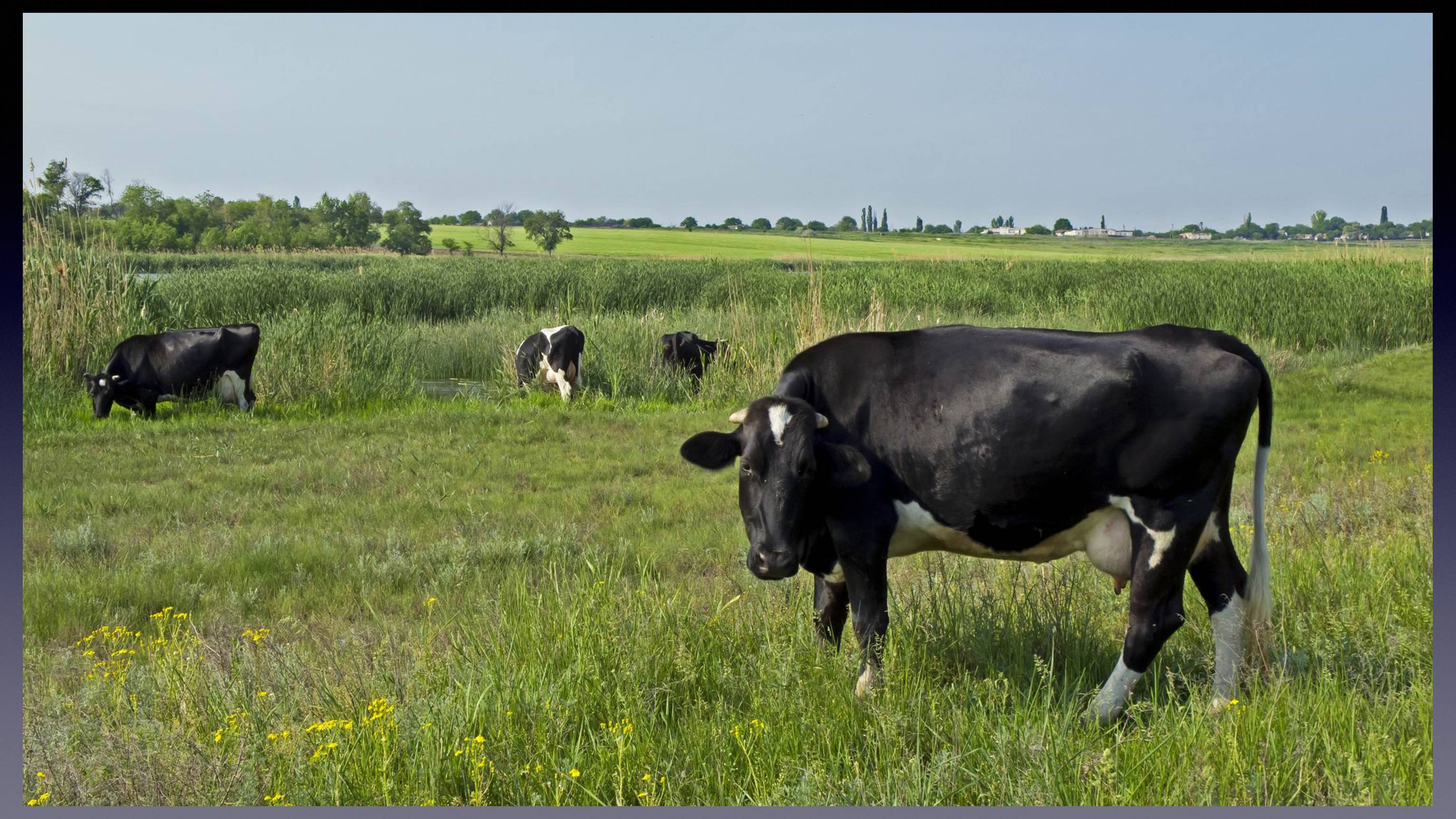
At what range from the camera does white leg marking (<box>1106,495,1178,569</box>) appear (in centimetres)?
466

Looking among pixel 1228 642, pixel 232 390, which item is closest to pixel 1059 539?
pixel 1228 642

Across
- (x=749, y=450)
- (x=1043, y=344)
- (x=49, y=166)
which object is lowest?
(x=749, y=450)

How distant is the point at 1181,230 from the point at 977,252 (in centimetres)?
1538

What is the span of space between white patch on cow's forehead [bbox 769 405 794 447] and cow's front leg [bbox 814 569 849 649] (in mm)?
828

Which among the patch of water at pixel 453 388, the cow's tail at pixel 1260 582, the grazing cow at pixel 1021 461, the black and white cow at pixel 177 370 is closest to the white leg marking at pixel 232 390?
the black and white cow at pixel 177 370

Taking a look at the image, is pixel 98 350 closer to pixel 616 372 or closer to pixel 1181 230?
pixel 616 372

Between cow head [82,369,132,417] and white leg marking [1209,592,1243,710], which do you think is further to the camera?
cow head [82,369,132,417]

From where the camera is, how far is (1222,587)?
5.01m

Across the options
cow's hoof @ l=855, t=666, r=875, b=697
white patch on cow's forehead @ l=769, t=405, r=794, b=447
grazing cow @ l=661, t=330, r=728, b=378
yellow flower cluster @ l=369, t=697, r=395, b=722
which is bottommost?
cow's hoof @ l=855, t=666, r=875, b=697

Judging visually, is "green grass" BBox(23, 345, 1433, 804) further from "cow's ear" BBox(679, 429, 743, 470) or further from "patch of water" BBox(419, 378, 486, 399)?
"patch of water" BBox(419, 378, 486, 399)

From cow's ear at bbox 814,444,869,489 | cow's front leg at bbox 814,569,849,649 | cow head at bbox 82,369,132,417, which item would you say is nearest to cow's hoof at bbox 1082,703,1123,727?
cow's front leg at bbox 814,569,849,649

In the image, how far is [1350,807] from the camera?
3375mm

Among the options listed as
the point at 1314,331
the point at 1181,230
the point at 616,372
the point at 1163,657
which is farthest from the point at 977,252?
the point at 1163,657

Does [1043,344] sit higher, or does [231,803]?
[1043,344]
